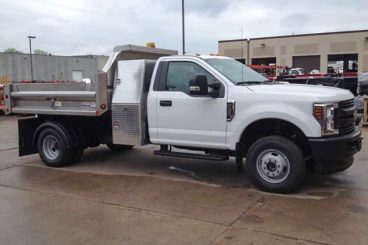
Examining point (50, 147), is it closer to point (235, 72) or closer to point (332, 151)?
point (235, 72)

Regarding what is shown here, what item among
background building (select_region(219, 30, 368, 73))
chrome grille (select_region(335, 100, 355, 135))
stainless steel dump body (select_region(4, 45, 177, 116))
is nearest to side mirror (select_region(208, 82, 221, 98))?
chrome grille (select_region(335, 100, 355, 135))

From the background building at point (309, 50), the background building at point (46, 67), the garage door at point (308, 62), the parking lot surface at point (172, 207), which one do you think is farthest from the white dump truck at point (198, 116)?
A: the garage door at point (308, 62)

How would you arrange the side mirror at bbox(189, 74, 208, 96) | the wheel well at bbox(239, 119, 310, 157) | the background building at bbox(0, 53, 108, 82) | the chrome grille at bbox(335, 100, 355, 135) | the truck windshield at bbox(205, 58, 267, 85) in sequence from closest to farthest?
the chrome grille at bbox(335, 100, 355, 135), the wheel well at bbox(239, 119, 310, 157), the side mirror at bbox(189, 74, 208, 96), the truck windshield at bbox(205, 58, 267, 85), the background building at bbox(0, 53, 108, 82)

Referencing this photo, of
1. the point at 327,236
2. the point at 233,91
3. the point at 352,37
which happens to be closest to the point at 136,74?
the point at 233,91

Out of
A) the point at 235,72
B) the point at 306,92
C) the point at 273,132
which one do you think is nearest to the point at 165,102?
the point at 235,72

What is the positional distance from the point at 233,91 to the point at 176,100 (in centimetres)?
102

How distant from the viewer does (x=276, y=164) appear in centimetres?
655

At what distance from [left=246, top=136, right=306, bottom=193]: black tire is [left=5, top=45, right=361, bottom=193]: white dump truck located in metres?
0.01

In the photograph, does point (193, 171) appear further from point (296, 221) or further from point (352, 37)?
point (352, 37)

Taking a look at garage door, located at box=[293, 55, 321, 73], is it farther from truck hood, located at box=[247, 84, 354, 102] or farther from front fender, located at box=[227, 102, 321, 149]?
front fender, located at box=[227, 102, 321, 149]

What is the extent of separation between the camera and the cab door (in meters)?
7.02

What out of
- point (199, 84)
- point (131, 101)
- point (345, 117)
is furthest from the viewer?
point (131, 101)

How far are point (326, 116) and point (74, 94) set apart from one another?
14.9 ft

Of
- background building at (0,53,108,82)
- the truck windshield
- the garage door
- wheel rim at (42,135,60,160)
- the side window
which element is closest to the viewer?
the truck windshield
